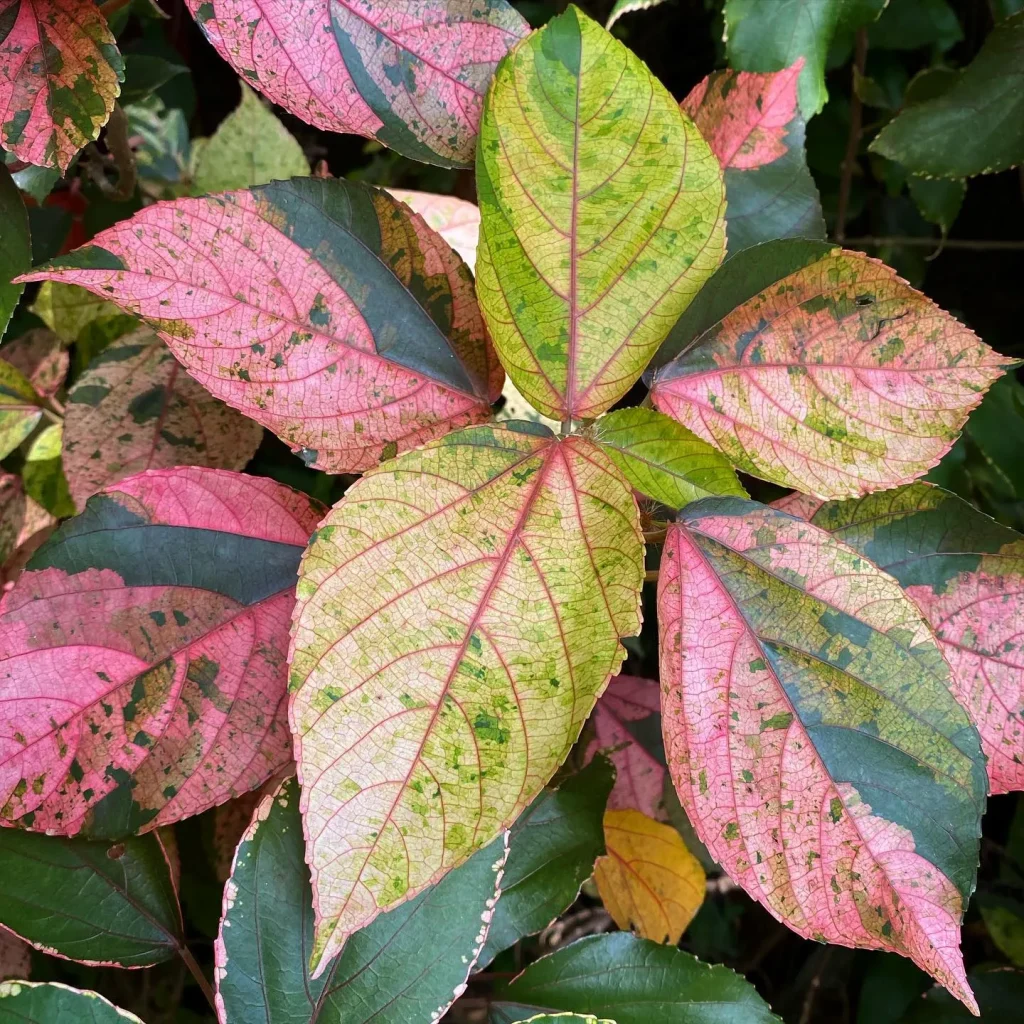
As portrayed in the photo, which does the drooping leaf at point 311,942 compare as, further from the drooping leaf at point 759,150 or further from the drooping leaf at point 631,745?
the drooping leaf at point 759,150

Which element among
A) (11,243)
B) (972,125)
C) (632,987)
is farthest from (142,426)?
(972,125)

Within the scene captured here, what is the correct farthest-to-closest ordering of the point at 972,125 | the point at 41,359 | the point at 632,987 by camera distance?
the point at 41,359 → the point at 972,125 → the point at 632,987

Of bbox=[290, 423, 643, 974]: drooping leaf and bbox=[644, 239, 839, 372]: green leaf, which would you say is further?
bbox=[644, 239, 839, 372]: green leaf

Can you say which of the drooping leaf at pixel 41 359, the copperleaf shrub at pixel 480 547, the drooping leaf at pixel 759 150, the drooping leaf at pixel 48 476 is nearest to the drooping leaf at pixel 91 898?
the copperleaf shrub at pixel 480 547

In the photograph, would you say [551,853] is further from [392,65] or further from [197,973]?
[392,65]

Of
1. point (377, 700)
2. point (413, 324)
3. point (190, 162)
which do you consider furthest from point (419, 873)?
point (190, 162)

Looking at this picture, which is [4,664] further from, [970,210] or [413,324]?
[970,210]

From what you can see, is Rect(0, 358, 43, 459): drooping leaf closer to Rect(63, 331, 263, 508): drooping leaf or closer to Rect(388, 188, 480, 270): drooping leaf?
Rect(63, 331, 263, 508): drooping leaf

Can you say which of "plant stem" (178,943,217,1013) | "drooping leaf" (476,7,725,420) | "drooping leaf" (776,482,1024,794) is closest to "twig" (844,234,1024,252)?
"drooping leaf" (776,482,1024,794)
